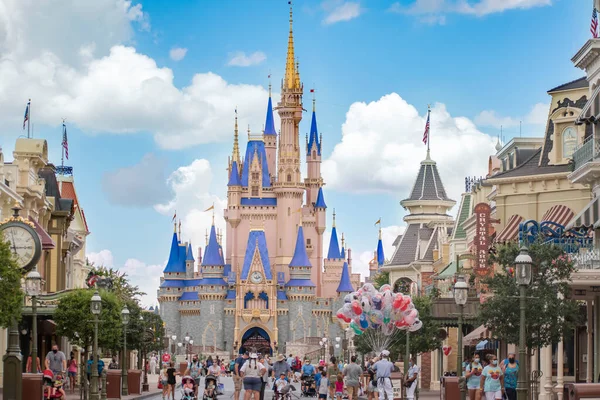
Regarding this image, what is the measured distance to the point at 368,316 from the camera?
42438mm

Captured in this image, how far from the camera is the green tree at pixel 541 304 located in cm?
2925

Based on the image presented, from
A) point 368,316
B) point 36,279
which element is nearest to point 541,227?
point 368,316

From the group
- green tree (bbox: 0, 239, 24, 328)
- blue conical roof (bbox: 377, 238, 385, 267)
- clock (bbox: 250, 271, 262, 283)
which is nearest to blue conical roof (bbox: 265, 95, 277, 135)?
blue conical roof (bbox: 377, 238, 385, 267)

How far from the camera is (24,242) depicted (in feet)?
110

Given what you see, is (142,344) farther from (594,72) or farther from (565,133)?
(594,72)

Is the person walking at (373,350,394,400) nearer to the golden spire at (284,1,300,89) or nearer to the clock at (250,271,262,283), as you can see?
the clock at (250,271,262,283)

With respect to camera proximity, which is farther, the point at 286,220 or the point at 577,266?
the point at 286,220

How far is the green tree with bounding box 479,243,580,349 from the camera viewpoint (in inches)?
1152

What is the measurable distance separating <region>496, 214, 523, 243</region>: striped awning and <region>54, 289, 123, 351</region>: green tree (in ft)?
44.1

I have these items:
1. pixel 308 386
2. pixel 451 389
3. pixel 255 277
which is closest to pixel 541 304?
pixel 451 389

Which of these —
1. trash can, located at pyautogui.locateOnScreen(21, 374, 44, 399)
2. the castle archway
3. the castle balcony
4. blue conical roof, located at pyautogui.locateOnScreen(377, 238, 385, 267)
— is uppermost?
blue conical roof, located at pyautogui.locateOnScreen(377, 238, 385, 267)

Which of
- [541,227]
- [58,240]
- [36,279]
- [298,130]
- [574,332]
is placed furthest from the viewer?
[298,130]

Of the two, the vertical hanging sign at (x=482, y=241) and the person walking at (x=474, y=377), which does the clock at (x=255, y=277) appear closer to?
the vertical hanging sign at (x=482, y=241)

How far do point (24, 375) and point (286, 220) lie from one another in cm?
13240
